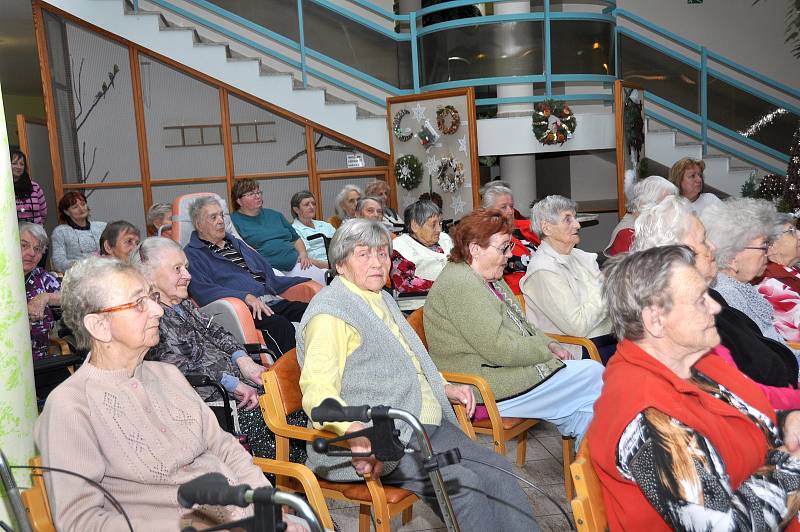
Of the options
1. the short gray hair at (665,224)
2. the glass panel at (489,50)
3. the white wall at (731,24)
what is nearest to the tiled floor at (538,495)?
the short gray hair at (665,224)

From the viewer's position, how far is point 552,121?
7.17m

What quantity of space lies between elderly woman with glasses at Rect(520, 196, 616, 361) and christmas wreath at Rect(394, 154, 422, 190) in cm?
343

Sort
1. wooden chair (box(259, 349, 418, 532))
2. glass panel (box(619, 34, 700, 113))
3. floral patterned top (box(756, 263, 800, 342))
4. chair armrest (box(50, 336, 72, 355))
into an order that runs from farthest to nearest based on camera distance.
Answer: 1. glass panel (box(619, 34, 700, 113))
2. chair armrest (box(50, 336, 72, 355))
3. floral patterned top (box(756, 263, 800, 342))
4. wooden chair (box(259, 349, 418, 532))

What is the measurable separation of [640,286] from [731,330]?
72 centimetres

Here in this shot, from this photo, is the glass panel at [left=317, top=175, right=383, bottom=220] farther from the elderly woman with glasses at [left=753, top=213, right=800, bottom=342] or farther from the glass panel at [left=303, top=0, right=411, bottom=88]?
the elderly woman with glasses at [left=753, top=213, right=800, bottom=342]

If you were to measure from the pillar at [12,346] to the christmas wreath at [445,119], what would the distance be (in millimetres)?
5106

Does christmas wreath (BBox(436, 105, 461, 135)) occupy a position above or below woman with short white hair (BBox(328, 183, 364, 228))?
above

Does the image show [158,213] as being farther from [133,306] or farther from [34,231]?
[133,306]

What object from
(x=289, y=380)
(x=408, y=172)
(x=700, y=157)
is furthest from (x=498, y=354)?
(x=700, y=157)

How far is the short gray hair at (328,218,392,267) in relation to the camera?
2.68 metres

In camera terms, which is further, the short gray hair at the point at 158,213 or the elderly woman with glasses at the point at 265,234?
the short gray hair at the point at 158,213

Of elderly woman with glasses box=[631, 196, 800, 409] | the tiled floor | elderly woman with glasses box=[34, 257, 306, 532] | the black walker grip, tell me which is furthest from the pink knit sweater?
elderly woman with glasses box=[631, 196, 800, 409]

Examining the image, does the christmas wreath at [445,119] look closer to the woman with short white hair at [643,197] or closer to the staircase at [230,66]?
the staircase at [230,66]

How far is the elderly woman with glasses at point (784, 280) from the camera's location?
3.27 meters
